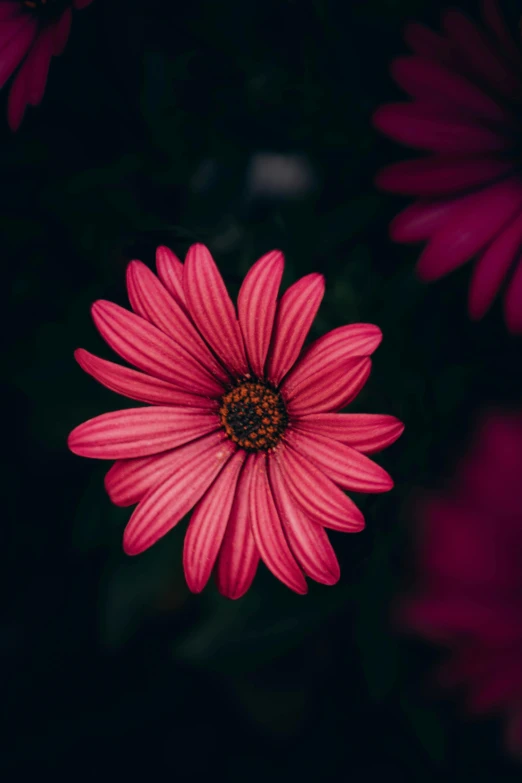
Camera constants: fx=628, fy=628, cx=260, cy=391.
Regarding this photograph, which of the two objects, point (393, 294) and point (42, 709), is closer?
point (393, 294)

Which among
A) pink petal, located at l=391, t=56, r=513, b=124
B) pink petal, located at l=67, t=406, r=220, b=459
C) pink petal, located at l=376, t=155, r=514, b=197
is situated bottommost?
pink petal, located at l=67, t=406, r=220, b=459

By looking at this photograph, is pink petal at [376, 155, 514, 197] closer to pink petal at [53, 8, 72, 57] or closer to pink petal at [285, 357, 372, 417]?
pink petal at [285, 357, 372, 417]

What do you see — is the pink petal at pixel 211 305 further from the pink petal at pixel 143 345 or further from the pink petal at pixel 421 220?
the pink petal at pixel 421 220

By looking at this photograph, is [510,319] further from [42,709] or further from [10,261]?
[42,709]

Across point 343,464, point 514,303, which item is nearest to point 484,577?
point 343,464

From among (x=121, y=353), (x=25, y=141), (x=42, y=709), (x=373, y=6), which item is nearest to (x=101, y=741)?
(x=42, y=709)

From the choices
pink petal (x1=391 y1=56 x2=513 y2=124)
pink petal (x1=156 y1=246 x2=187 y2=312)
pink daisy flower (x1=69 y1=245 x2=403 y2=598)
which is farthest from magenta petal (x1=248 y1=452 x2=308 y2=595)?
pink petal (x1=391 y1=56 x2=513 y2=124)
